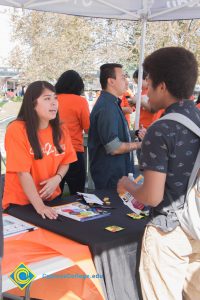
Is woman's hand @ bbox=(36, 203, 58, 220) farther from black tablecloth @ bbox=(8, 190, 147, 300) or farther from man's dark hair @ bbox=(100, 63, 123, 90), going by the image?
man's dark hair @ bbox=(100, 63, 123, 90)

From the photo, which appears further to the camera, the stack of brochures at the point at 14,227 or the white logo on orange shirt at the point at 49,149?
the white logo on orange shirt at the point at 49,149

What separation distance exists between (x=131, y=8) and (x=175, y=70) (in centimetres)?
300

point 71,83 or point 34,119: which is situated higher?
point 71,83

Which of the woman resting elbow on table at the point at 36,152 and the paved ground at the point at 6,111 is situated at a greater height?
the woman resting elbow on table at the point at 36,152

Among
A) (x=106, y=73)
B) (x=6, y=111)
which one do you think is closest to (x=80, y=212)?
(x=106, y=73)

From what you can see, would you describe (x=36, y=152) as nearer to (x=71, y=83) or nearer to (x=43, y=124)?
(x=43, y=124)

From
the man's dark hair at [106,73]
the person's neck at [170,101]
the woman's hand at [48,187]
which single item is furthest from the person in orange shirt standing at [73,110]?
the person's neck at [170,101]

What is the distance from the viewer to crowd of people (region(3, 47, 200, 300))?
4.68ft

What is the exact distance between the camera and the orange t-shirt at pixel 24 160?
80.4 inches

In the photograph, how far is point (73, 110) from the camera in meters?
3.35

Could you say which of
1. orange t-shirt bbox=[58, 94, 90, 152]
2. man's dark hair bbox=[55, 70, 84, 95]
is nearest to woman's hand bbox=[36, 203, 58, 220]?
orange t-shirt bbox=[58, 94, 90, 152]

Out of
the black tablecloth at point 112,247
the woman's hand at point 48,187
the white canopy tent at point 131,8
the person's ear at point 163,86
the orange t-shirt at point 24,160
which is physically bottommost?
the black tablecloth at point 112,247

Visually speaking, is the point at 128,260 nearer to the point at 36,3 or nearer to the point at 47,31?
the point at 36,3

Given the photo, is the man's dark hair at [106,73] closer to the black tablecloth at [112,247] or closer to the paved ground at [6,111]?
the black tablecloth at [112,247]
